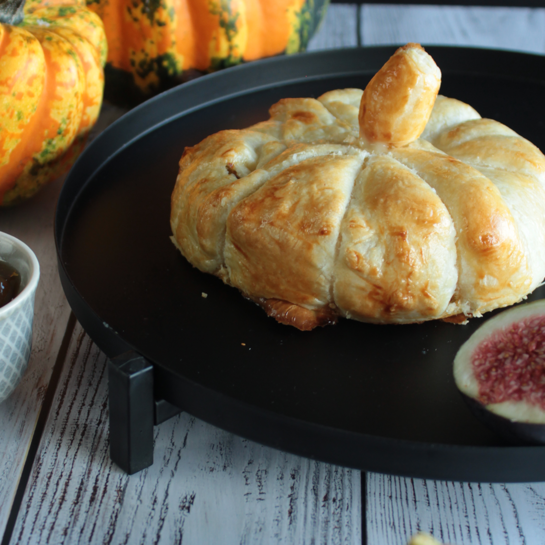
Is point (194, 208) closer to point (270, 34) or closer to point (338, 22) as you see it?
point (270, 34)

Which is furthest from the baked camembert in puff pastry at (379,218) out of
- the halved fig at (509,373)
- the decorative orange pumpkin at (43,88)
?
the decorative orange pumpkin at (43,88)

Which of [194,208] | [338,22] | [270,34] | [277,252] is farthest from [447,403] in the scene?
[338,22]

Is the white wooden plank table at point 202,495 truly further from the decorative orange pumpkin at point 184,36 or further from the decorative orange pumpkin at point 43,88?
the decorative orange pumpkin at point 184,36

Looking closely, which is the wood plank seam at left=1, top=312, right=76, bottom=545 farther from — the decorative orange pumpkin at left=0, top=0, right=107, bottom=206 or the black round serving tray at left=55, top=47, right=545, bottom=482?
the decorative orange pumpkin at left=0, top=0, right=107, bottom=206

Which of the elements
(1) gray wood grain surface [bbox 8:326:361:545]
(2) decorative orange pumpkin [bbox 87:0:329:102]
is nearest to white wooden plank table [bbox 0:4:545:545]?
(1) gray wood grain surface [bbox 8:326:361:545]

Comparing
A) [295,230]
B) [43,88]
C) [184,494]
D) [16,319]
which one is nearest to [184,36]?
[43,88]

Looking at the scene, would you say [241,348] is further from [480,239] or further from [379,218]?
[480,239]

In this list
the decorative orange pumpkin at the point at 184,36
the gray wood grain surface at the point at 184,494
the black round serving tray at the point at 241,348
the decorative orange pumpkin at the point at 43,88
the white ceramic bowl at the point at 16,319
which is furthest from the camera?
the decorative orange pumpkin at the point at 184,36
